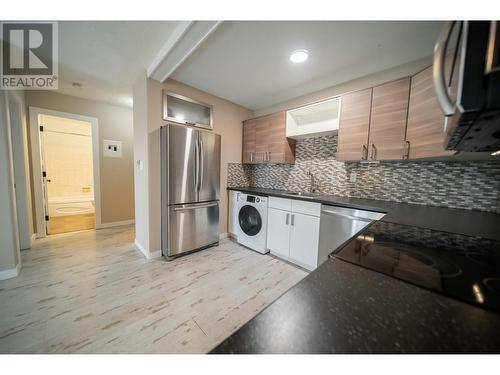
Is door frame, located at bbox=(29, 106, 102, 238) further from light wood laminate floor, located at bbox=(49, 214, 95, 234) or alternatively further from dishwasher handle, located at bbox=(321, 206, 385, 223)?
dishwasher handle, located at bbox=(321, 206, 385, 223)

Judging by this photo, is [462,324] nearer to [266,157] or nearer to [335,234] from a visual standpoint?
[335,234]

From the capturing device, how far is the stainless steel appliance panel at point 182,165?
7.30 ft

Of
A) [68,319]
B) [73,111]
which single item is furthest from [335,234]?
[73,111]

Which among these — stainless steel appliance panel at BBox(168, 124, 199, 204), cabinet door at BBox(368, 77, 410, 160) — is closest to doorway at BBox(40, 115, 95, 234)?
stainless steel appliance panel at BBox(168, 124, 199, 204)

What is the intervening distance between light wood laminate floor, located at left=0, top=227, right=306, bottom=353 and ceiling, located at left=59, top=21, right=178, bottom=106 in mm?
2436

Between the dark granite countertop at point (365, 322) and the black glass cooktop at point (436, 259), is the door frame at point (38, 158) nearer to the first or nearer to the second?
the dark granite countertop at point (365, 322)

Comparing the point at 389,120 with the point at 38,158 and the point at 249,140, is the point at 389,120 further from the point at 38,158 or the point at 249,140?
the point at 38,158

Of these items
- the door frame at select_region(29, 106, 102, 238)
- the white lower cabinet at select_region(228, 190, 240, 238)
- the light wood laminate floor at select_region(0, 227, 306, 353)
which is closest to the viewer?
the light wood laminate floor at select_region(0, 227, 306, 353)

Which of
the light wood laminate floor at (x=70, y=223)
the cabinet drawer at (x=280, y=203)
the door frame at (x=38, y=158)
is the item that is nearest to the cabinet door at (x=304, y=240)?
the cabinet drawer at (x=280, y=203)

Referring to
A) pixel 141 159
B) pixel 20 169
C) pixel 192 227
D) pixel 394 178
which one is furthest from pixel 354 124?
pixel 20 169

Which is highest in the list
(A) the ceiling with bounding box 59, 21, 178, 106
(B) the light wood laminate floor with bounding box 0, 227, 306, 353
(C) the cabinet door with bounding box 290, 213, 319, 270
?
(A) the ceiling with bounding box 59, 21, 178, 106

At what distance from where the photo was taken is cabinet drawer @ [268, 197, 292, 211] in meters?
2.30

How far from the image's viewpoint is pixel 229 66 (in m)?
2.05
